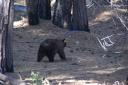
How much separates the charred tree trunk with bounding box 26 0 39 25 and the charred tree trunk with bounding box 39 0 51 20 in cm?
201

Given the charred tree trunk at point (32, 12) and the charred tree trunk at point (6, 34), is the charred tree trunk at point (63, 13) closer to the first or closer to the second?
the charred tree trunk at point (32, 12)

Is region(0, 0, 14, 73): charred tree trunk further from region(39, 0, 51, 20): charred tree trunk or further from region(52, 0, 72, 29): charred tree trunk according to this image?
region(39, 0, 51, 20): charred tree trunk

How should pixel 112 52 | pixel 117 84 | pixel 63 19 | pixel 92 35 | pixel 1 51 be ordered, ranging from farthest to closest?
pixel 63 19, pixel 92 35, pixel 112 52, pixel 1 51, pixel 117 84

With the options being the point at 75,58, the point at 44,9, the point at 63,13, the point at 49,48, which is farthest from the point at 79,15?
the point at 49,48

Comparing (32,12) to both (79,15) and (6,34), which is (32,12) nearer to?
(79,15)

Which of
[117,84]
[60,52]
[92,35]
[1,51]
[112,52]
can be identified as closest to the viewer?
[117,84]

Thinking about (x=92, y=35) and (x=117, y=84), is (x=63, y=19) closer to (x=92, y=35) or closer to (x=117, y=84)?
(x=92, y=35)

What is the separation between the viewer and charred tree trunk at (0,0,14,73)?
11.9 meters

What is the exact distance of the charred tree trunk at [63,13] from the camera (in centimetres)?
2506

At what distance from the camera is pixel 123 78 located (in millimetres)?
12305

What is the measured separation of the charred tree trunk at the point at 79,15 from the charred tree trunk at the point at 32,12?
8.35 ft

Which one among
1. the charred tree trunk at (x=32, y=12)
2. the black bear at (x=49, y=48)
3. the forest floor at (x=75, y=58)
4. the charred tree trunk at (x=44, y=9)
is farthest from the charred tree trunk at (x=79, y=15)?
the black bear at (x=49, y=48)

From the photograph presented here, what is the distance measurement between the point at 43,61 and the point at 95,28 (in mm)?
10666

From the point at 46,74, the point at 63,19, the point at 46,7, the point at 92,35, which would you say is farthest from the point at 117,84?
the point at 46,7
